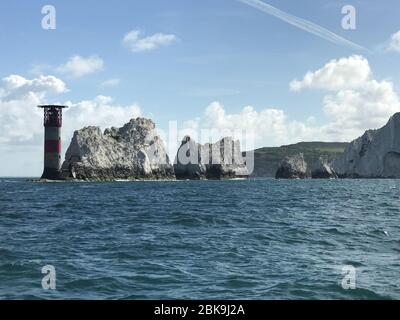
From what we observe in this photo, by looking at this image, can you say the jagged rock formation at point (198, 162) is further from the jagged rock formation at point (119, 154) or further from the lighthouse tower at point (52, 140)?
the lighthouse tower at point (52, 140)

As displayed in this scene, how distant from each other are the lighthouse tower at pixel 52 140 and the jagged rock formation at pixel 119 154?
11.0 meters

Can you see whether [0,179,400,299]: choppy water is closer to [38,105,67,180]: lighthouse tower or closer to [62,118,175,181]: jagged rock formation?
[38,105,67,180]: lighthouse tower

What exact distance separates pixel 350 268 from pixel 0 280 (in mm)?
12016

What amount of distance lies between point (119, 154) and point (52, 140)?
3796 centimetres

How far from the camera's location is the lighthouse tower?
12438 cm

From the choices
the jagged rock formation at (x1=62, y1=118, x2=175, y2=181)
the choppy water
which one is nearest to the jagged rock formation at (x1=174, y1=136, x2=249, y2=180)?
the jagged rock formation at (x1=62, y1=118, x2=175, y2=181)

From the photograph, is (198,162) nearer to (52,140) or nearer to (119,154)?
(119,154)

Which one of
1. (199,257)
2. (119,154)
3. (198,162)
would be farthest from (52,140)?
(199,257)

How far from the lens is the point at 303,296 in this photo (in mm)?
13773

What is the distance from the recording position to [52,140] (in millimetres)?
124938

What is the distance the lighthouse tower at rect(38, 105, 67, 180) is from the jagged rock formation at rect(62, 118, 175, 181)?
11.0 metres

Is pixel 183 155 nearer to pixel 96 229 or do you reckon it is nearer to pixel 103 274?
pixel 96 229

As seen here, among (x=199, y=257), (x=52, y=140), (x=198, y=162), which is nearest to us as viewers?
(x=199, y=257)
